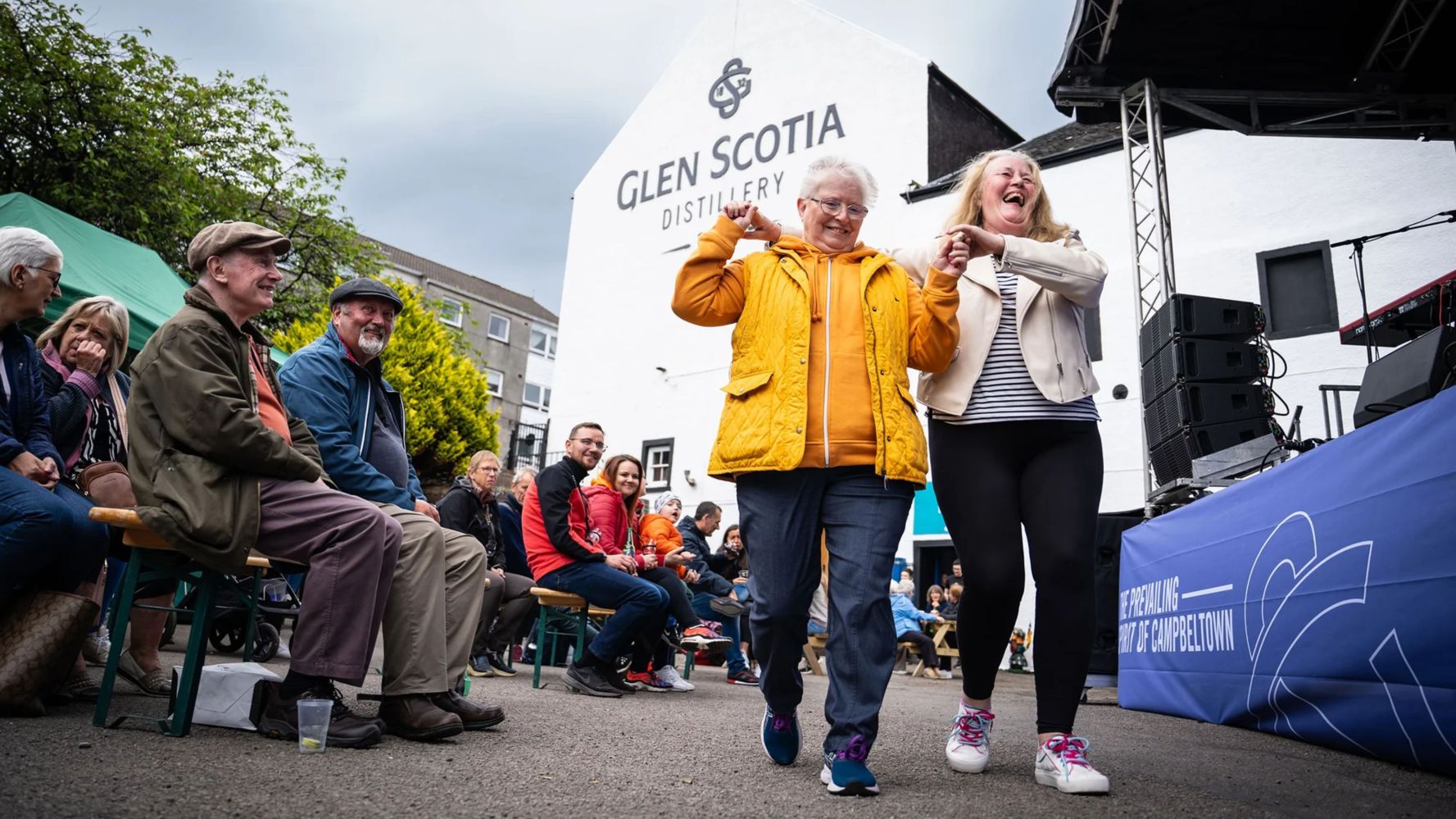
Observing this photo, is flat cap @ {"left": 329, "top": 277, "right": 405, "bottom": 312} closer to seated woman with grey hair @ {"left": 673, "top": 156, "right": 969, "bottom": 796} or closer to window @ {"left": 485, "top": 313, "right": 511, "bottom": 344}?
seated woman with grey hair @ {"left": 673, "top": 156, "right": 969, "bottom": 796}

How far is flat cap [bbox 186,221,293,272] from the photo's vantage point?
3.32 metres

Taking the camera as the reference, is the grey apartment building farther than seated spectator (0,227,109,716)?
Yes

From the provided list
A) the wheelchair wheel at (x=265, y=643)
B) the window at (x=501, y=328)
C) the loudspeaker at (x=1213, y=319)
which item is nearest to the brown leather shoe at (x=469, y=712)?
the wheelchair wheel at (x=265, y=643)

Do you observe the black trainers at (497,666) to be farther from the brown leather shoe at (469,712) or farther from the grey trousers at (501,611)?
the brown leather shoe at (469,712)

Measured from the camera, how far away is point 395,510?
3570 mm

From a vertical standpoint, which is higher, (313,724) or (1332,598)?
(1332,598)

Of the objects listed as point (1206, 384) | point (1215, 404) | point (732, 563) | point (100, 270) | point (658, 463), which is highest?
point (658, 463)

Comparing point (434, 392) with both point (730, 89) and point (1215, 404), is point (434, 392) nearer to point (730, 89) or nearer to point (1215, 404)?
point (730, 89)

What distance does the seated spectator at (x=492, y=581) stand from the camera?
23.6 feet

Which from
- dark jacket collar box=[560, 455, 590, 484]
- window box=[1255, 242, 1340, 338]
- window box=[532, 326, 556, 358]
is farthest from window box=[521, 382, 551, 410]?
dark jacket collar box=[560, 455, 590, 484]

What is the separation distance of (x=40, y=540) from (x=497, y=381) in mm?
42132

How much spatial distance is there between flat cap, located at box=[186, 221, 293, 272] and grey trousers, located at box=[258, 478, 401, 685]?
820 mm

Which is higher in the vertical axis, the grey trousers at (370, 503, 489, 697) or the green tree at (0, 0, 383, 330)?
the green tree at (0, 0, 383, 330)

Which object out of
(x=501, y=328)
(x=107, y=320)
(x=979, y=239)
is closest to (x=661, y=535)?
(x=107, y=320)
